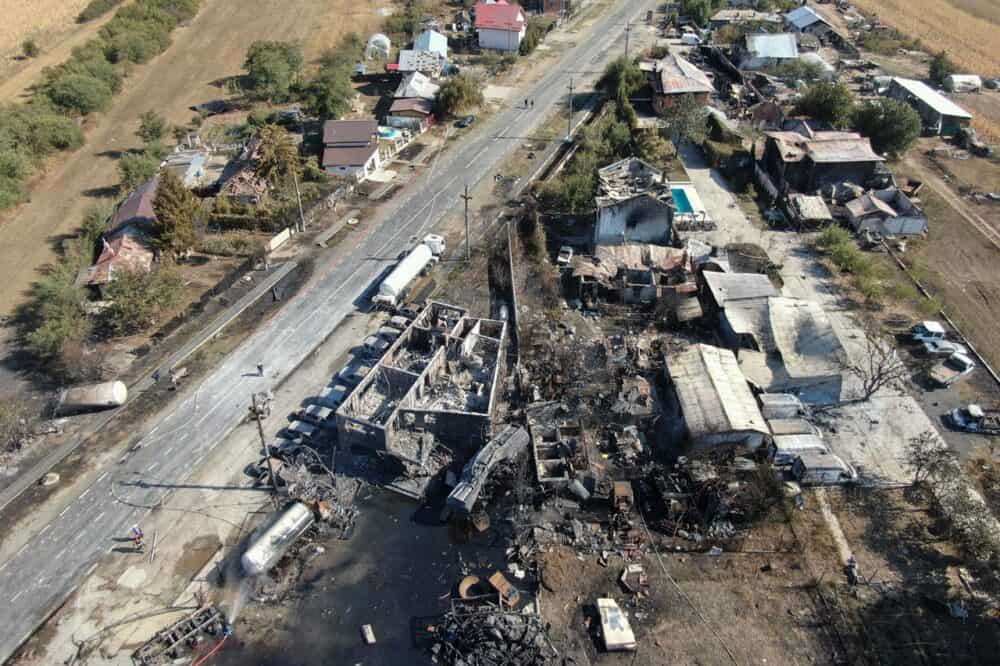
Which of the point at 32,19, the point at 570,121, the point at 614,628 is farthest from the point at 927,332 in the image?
the point at 32,19

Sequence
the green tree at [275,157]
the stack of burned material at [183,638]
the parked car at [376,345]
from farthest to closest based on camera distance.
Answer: the green tree at [275,157] → the parked car at [376,345] → the stack of burned material at [183,638]

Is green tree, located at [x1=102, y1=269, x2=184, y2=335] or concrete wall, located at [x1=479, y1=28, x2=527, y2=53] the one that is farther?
Result: concrete wall, located at [x1=479, y1=28, x2=527, y2=53]

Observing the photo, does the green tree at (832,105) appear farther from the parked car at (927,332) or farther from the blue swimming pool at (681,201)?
the parked car at (927,332)

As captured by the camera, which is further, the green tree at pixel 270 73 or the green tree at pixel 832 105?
the green tree at pixel 270 73

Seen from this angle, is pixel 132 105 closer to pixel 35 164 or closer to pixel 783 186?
pixel 35 164

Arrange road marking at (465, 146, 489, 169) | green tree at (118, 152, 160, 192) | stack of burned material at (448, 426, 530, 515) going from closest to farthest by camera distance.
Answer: stack of burned material at (448, 426, 530, 515) < green tree at (118, 152, 160, 192) < road marking at (465, 146, 489, 169)

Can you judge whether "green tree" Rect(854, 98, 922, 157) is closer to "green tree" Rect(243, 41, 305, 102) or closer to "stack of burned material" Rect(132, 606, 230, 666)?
"green tree" Rect(243, 41, 305, 102)

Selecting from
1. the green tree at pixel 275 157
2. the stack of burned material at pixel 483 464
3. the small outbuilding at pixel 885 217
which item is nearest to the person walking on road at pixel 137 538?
the stack of burned material at pixel 483 464

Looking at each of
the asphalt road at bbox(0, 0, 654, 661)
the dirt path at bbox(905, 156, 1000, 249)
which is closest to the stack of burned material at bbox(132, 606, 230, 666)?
the asphalt road at bbox(0, 0, 654, 661)
